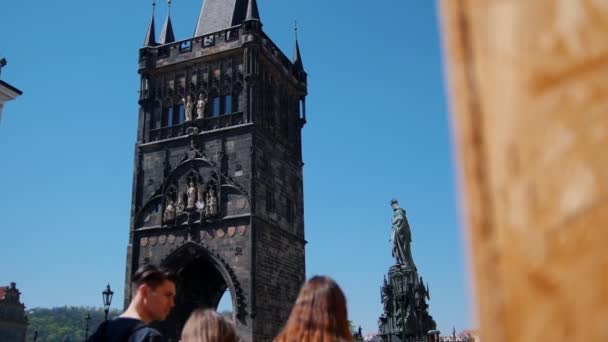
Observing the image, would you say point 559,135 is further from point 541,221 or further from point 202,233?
point 202,233

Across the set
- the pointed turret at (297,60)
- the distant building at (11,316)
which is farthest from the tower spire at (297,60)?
the distant building at (11,316)

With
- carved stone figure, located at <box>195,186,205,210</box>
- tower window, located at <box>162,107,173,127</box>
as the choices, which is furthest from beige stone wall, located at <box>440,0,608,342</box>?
tower window, located at <box>162,107,173,127</box>

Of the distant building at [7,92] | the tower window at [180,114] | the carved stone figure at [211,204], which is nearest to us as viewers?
the distant building at [7,92]

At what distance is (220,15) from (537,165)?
22.5 m

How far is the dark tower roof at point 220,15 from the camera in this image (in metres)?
21.3

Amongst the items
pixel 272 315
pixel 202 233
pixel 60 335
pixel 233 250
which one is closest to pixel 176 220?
pixel 202 233

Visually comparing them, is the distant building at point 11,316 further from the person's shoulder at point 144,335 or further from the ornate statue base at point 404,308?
the person's shoulder at point 144,335

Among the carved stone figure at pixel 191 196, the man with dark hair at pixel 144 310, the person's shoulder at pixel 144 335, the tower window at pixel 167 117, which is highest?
the tower window at pixel 167 117

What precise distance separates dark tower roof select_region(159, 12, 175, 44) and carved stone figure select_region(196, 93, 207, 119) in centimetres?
451

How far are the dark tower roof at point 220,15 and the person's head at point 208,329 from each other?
1940 centimetres

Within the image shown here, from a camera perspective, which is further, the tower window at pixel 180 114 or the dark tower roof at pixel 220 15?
Result: the dark tower roof at pixel 220 15

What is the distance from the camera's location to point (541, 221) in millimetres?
393

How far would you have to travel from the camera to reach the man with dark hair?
6.62ft

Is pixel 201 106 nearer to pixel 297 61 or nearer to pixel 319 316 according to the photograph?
pixel 297 61
